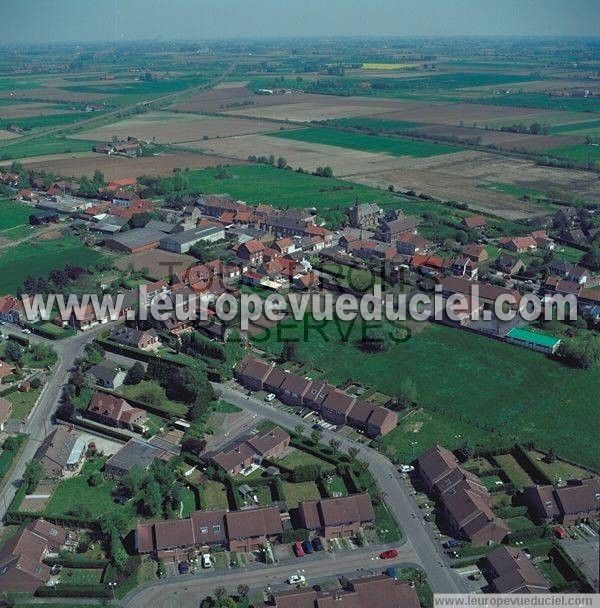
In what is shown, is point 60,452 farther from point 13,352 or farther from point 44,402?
point 13,352

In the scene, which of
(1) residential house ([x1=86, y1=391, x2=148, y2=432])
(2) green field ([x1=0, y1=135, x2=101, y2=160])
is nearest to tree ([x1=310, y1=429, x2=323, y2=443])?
(1) residential house ([x1=86, y1=391, x2=148, y2=432])

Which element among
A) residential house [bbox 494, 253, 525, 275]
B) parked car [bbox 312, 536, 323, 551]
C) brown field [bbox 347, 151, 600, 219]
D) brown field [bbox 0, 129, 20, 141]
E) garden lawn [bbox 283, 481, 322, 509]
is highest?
brown field [bbox 0, 129, 20, 141]

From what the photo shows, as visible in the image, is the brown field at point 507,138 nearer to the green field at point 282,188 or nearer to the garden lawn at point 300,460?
the green field at point 282,188

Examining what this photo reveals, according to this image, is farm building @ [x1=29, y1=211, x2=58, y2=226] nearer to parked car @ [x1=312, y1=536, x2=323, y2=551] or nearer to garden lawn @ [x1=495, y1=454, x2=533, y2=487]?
parked car @ [x1=312, y1=536, x2=323, y2=551]

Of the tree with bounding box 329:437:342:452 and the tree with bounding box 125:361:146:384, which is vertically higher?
the tree with bounding box 125:361:146:384

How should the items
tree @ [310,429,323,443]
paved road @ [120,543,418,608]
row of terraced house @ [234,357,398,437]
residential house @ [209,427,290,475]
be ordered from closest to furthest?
1. paved road @ [120,543,418,608]
2. residential house @ [209,427,290,475]
3. tree @ [310,429,323,443]
4. row of terraced house @ [234,357,398,437]

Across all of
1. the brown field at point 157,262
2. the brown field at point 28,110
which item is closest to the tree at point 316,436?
the brown field at point 157,262
